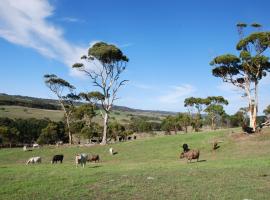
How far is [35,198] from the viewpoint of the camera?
16.2 metres

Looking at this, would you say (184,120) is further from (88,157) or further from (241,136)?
(88,157)

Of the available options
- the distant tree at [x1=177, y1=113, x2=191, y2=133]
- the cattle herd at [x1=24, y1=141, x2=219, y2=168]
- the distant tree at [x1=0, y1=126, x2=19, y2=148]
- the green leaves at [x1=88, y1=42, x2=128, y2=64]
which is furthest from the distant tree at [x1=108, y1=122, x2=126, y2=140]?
the cattle herd at [x1=24, y1=141, x2=219, y2=168]

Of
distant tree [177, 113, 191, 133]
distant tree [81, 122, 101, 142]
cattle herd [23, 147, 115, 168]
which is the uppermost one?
distant tree [177, 113, 191, 133]

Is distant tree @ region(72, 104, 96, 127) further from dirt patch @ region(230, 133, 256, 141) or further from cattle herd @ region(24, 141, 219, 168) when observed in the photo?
dirt patch @ region(230, 133, 256, 141)

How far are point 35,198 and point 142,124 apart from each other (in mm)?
96742

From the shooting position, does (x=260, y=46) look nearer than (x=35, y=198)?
No

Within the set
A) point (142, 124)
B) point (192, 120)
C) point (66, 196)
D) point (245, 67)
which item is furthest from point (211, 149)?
point (142, 124)

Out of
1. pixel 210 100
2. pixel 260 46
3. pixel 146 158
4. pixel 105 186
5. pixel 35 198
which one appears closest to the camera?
pixel 35 198

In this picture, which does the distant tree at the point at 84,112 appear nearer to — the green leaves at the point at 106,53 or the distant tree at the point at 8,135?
the distant tree at the point at 8,135

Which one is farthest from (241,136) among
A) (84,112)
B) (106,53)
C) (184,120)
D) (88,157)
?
(84,112)

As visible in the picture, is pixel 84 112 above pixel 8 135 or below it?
above

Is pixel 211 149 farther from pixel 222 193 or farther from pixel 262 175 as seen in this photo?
pixel 222 193

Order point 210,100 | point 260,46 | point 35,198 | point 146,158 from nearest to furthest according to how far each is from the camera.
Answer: point 35,198
point 146,158
point 260,46
point 210,100

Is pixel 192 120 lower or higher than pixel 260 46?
lower
